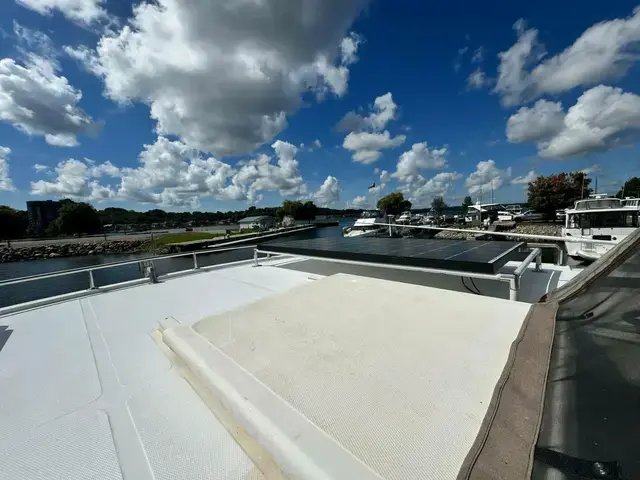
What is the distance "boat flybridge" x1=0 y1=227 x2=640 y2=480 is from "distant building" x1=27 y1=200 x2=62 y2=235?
102171 millimetres

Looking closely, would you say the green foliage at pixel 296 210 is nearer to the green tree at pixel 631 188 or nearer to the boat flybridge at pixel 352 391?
the green tree at pixel 631 188

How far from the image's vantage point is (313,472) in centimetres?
112

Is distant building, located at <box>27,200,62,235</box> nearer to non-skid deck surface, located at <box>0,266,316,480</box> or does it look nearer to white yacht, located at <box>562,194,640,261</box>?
non-skid deck surface, located at <box>0,266,316,480</box>

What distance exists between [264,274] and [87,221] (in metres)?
81.0

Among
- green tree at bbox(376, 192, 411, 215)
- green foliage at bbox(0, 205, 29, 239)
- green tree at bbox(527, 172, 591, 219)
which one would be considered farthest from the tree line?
green tree at bbox(527, 172, 591, 219)

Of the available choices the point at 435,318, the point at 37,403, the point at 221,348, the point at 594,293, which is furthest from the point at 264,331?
the point at 594,293

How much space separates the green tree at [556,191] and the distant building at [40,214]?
10981cm

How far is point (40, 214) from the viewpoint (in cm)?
7694

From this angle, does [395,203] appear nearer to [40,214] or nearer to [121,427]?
[121,427]

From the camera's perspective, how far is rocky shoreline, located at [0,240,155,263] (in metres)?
40.0

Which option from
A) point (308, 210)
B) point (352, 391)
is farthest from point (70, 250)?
point (308, 210)

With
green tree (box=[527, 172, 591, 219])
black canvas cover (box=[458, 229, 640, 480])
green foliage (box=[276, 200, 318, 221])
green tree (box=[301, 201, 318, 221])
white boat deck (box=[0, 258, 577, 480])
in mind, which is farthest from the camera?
green tree (box=[301, 201, 318, 221])

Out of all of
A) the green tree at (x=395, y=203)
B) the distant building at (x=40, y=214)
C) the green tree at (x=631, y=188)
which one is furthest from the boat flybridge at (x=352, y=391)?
the distant building at (x=40, y=214)

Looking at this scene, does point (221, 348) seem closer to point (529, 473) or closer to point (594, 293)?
point (529, 473)
